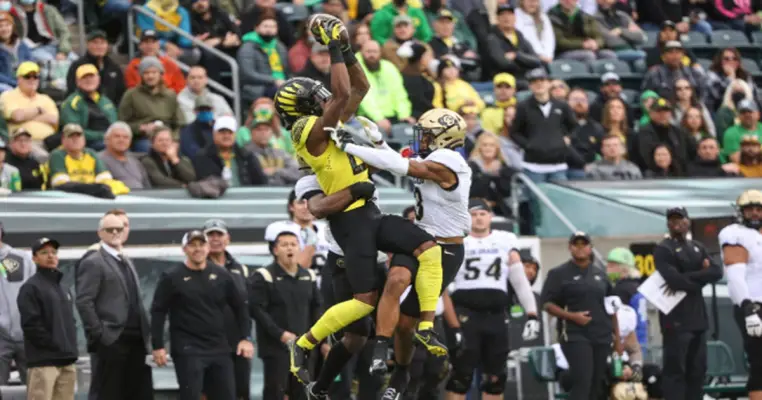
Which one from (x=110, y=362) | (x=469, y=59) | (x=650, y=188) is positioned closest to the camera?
(x=110, y=362)

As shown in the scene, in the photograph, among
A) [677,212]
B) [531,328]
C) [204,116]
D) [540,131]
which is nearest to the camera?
[531,328]

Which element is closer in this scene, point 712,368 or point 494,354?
point 494,354

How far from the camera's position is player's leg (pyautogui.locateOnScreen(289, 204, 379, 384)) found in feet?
41.5

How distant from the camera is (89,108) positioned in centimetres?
1867

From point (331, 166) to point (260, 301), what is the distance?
3.72 meters

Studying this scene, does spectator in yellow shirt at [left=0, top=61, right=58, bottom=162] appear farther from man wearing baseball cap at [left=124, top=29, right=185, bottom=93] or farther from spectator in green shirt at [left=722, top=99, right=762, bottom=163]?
spectator in green shirt at [left=722, top=99, right=762, bottom=163]

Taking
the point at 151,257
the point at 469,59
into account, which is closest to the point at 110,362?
the point at 151,257

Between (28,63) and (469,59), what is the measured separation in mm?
6491

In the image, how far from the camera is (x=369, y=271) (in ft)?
41.7

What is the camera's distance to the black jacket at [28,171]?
1753 cm

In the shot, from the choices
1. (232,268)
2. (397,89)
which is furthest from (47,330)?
(397,89)

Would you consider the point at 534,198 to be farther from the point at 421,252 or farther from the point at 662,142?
the point at 421,252

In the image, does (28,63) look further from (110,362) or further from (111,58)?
(110,362)

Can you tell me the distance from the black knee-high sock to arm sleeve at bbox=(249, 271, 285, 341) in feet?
10.1
